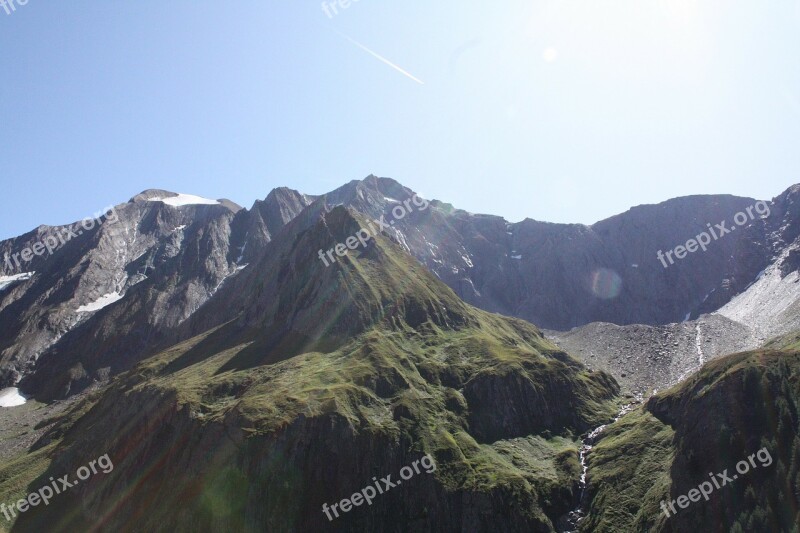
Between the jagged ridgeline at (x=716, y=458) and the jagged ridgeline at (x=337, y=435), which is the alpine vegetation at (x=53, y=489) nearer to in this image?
the jagged ridgeline at (x=337, y=435)

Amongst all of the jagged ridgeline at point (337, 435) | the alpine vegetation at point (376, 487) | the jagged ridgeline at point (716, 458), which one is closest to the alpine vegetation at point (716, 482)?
the jagged ridgeline at point (716, 458)

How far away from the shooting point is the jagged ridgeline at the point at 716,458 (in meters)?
83.5

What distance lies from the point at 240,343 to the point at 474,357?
83.4 m

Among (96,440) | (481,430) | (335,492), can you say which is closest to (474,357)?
(481,430)

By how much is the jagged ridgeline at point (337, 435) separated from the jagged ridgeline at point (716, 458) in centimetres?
1066

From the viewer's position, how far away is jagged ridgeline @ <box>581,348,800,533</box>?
83.5m

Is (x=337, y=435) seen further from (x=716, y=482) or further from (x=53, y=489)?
(x=53, y=489)

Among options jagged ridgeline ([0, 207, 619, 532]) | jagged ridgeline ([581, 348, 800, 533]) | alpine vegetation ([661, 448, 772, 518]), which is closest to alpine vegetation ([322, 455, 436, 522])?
jagged ridgeline ([0, 207, 619, 532])

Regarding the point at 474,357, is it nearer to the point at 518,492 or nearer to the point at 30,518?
the point at 518,492

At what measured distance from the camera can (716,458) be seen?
91688 millimetres

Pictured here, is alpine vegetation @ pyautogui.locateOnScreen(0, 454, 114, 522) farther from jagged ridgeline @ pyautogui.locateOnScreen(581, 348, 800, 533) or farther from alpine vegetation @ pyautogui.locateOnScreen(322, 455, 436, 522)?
jagged ridgeline @ pyautogui.locateOnScreen(581, 348, 800, 533)

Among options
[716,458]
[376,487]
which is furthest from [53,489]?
[716,458]

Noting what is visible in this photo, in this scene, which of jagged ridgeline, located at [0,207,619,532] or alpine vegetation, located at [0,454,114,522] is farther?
alpine vegetation, located at [0,454,114,522]

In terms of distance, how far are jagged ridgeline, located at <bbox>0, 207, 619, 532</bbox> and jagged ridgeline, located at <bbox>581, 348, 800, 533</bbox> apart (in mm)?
10659
